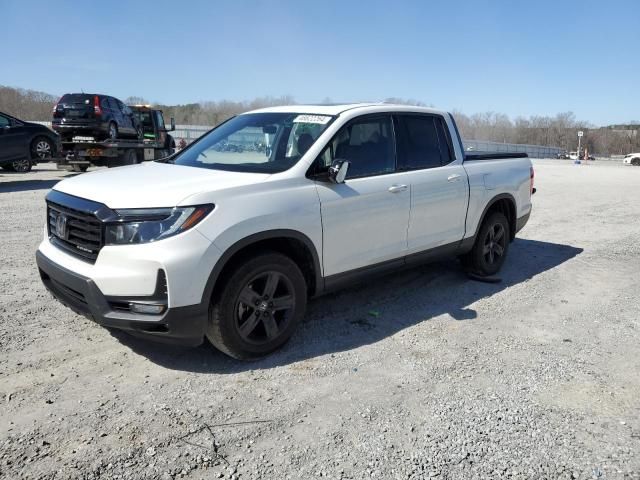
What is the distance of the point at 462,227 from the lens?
562 cm

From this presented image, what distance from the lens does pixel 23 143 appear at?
45.5ft

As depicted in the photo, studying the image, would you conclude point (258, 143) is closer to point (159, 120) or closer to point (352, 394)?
point (352, 394)

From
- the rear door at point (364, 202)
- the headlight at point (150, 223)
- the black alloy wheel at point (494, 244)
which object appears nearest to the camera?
the headlight at point (150, 223)

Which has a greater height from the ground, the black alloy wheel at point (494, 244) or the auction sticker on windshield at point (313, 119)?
the auction sticker on windshield at point (313, 119)

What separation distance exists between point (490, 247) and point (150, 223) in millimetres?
4234

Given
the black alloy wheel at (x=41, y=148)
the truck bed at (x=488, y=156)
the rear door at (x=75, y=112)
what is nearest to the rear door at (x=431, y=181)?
the truck bed at (x=488, y=156)

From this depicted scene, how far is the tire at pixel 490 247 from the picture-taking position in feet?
19.8

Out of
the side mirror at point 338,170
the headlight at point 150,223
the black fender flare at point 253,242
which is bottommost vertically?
the black fender flare at point 253,242

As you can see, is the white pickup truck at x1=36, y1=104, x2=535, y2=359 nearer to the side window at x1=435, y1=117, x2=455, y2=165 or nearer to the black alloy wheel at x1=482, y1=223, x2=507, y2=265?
the side window at x1=435, y1=117, x2=455, y2=165

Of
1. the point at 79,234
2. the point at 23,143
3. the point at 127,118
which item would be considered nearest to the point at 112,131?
the point at 127,118

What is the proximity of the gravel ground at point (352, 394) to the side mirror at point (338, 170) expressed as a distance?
1.32 meters

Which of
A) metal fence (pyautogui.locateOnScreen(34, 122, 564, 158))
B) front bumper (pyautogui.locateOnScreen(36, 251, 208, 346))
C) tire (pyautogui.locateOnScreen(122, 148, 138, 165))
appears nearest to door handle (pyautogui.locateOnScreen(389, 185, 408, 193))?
front bumper (pyautogui.locateOnScreen(36, 251, 208, 346))

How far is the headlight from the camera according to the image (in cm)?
336

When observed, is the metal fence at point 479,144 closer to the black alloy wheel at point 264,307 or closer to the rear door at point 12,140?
the rear door at point 12,140
